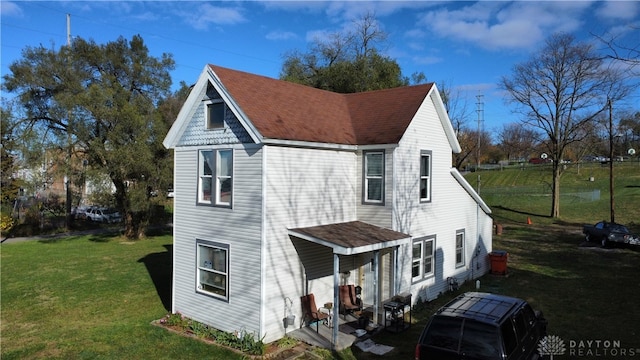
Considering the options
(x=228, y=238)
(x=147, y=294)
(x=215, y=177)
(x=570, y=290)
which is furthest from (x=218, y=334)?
(x=570, y=290)

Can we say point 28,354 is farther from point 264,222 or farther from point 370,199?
point 370,199

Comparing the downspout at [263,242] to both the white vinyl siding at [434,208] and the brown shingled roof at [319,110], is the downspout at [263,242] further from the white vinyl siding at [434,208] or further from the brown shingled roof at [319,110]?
the white vinyl siding at [434,208]

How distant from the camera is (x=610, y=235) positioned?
25.5 m

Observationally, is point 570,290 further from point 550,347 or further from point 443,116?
point 443,116

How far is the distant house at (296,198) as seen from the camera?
11.9m

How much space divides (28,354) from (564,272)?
21.4 meters

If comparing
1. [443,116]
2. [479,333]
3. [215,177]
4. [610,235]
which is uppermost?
[443,116]

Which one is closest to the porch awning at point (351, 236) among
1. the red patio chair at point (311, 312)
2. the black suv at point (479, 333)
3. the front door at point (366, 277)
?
the front door at point (366, 277)

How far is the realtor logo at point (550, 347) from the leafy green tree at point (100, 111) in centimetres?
2553

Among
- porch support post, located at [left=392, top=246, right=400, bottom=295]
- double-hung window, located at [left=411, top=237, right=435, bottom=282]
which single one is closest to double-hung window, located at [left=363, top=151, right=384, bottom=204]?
porch support post, located at [left=392, top=246, right=400, bottom=295]

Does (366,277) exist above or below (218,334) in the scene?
above

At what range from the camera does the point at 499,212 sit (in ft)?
142

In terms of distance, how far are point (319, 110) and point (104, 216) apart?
36.8 metres

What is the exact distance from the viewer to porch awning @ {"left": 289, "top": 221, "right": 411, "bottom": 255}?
1146 centimetres
